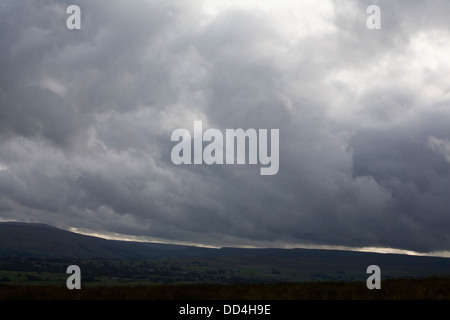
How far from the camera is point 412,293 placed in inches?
555

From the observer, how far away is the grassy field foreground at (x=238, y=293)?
14062mm

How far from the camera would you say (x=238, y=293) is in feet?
50.6

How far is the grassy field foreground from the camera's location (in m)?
14.1
